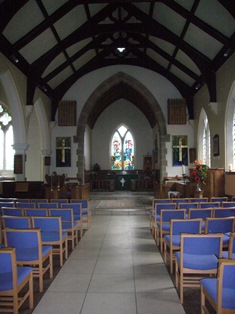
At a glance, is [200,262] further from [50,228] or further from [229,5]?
[229,5]

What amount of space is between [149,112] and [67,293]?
574 inches

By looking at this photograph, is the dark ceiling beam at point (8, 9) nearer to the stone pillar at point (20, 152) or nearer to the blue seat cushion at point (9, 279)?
the stone pillar at point (20, 152)

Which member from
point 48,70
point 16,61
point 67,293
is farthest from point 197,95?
point 67,293

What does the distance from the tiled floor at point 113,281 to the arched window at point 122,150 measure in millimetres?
12826

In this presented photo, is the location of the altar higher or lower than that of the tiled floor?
higher

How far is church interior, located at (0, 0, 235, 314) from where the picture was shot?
11.1 ft

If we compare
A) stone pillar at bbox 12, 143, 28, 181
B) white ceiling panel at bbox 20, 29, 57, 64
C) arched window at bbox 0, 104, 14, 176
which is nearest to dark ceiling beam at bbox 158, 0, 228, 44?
white ceiling panel at bbox 20, 29, 57, 64

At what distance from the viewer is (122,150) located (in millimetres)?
18547

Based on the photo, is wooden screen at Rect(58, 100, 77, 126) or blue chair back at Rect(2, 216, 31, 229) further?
wooden screen at Rect(58, 100, 77, 126)

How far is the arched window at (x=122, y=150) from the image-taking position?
1853cm

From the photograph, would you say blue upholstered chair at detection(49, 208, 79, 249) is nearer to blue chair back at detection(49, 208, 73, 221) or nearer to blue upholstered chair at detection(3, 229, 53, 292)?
blue chair back at detection(49, 208, 73, 221)

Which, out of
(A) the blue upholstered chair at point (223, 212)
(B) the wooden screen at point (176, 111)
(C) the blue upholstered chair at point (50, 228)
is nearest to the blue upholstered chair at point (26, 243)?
(C) the blue upholstered chair at point (50, 228)

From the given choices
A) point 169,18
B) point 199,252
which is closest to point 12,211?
point 199,252

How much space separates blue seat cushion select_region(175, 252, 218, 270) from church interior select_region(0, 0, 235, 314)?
93mm
